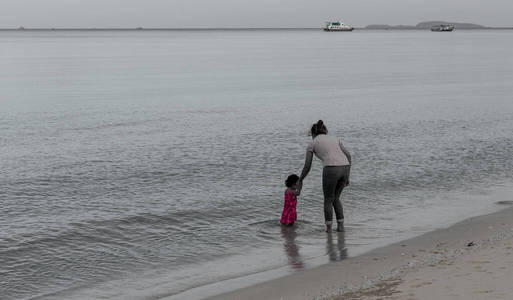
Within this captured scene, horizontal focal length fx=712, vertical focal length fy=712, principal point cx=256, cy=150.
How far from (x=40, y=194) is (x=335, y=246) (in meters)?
7.21

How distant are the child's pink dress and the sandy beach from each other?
2.09 metres

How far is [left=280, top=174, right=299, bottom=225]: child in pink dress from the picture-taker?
40.4ft

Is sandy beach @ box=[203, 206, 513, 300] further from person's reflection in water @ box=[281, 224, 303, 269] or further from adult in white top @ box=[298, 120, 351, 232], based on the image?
adult in white top @ box=[298, 120, 351, 232]

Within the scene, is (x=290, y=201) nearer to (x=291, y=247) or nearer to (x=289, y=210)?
(x=289, y=210)

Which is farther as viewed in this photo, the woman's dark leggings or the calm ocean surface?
the woman's dark leggings

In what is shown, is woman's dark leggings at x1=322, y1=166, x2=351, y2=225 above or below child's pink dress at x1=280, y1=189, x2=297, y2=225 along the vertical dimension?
above

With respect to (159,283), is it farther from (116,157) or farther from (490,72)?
(490,72)

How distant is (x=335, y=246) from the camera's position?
1138 cm

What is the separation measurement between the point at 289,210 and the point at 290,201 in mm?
200

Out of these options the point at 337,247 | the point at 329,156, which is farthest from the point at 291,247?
the point at 329,156

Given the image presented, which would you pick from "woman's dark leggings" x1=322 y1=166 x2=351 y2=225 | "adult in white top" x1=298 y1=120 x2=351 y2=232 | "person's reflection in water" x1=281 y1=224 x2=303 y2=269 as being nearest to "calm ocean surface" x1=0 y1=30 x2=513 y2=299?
"person's reflection in water" x1=281 y1=224 x2=303 y2=269

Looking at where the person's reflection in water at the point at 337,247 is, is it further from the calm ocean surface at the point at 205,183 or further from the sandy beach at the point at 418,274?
the sandy beach at the point at 418,274

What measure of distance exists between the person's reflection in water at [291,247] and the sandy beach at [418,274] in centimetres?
66

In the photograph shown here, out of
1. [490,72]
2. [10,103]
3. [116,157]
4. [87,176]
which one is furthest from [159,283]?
[490,72]
